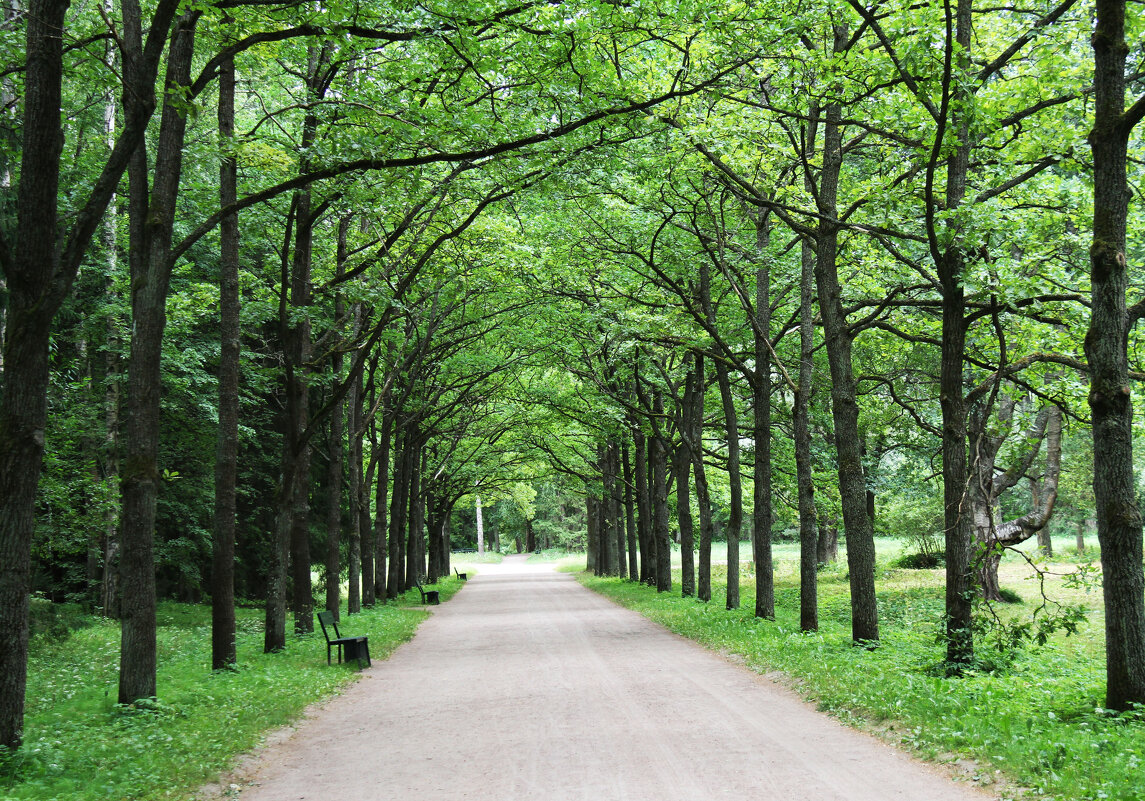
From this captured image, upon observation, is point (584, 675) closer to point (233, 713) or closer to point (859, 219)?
point (233, 713)

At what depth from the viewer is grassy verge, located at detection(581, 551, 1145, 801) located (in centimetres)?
604

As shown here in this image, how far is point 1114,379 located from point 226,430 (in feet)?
37.3

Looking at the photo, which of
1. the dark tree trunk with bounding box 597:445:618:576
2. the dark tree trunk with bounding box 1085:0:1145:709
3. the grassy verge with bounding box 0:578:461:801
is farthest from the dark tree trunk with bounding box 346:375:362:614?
the dark tree trunk with bounding box 597:445:618:576

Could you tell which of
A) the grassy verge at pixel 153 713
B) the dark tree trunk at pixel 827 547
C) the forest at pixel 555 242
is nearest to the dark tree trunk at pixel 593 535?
the dark tree trunk at pixel 827 547

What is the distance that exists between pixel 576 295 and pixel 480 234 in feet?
13.9

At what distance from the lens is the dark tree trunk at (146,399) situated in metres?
9.13

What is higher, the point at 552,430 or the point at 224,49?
the point at 224,49

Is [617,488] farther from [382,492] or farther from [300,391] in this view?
[300,391]

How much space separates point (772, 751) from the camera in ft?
23.8

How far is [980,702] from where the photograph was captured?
26.6 feet

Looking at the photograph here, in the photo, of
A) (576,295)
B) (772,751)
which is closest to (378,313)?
(576,295)

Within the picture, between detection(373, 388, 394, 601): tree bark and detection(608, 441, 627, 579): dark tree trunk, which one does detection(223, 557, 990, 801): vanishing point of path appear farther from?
detection(608, 441, 627, 579): dark tree trunk

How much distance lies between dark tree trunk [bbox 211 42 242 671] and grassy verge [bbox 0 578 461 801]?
0.66 meters

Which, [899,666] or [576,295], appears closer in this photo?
[899,666]
